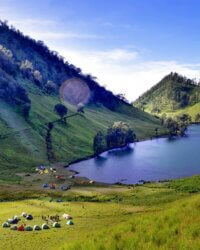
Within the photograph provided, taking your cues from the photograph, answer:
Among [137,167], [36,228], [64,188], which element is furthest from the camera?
[137,167]

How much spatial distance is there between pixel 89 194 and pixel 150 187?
63.3ft

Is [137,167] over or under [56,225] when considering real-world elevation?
under

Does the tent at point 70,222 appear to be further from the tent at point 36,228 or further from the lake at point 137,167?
the lake at point 137,167

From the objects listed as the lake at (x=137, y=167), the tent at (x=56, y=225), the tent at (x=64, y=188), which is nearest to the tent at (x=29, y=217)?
the tent at (x=56, y=225)

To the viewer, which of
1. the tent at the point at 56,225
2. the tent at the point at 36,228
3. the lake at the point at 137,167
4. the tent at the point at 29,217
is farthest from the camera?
the lake at the point at 137,167

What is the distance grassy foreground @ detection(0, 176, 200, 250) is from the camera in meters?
23.6

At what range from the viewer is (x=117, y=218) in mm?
68250

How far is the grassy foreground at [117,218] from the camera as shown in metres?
23.6

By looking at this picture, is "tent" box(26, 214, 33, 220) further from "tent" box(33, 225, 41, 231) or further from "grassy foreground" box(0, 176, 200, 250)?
"tent" box(33, 225, 41, 231)

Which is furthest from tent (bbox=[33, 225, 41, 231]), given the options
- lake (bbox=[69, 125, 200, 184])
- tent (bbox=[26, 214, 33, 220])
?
lake (bbox=[69, 125, 200, 184])

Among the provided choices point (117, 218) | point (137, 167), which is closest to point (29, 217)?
point (117, 218)

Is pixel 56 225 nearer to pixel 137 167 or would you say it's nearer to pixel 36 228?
pixel 36 228

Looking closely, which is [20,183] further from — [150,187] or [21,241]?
[21,241]

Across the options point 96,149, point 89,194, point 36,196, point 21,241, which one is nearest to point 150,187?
point 89,194
